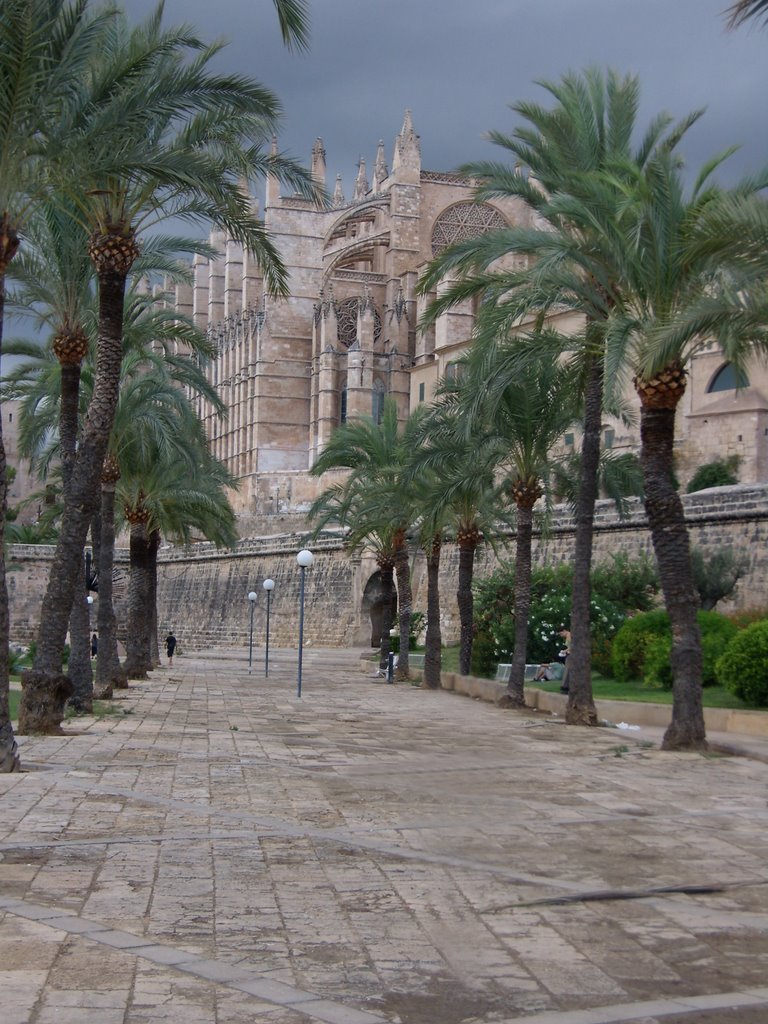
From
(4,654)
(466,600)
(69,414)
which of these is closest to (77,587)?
(69,414)

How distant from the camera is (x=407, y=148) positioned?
181 ft

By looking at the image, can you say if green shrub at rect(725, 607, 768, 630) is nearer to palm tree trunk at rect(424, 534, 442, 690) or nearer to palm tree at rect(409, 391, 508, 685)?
palm tree at rect(409, 391, 508, 685)

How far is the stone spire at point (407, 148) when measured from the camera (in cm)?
5509

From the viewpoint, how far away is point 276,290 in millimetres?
12953

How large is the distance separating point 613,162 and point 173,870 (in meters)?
7.86

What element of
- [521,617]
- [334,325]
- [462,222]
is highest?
[462,222]

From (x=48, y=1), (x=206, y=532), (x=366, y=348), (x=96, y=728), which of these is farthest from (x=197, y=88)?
(x=366, y=348)

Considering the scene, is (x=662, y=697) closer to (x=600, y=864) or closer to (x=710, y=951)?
(x=600, y=864)

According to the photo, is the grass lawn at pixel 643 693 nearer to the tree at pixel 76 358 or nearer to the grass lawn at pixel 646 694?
the grass lawn at pixel 646 694

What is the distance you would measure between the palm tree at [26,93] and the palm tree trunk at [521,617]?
9019mm

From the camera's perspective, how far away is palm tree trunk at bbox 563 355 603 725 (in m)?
14.6

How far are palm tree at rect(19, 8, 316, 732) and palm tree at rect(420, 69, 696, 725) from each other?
2230mm

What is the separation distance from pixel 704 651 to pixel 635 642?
2490mm

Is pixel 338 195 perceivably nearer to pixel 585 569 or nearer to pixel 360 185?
pixel 360 185
